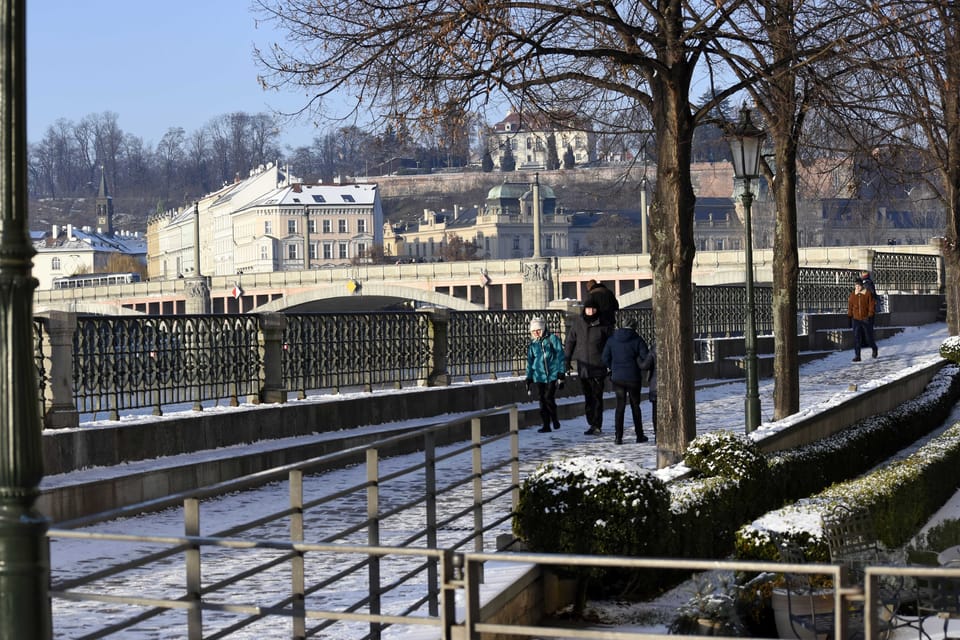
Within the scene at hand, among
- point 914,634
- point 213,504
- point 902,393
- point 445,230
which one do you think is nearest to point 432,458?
point 914,634

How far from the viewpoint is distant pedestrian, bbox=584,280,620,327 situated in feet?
63.9

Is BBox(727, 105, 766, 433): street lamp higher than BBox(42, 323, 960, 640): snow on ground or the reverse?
higher

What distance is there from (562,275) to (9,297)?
206 feet

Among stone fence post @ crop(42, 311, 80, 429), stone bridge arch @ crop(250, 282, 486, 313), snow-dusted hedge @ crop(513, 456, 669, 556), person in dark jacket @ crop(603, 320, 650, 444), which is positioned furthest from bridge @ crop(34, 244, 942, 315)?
snow-dusted hedge @ crop(513, 456, 669, 556)

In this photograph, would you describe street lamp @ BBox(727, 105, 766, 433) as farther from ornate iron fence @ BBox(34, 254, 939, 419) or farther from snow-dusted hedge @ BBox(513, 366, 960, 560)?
ornate iron fence @ BBox(34, 254, 939, 419)

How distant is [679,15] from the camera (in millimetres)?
14664

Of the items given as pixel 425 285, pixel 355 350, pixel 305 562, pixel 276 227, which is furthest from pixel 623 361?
pixel 276 227

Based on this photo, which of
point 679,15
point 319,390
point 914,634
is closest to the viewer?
point 914,634

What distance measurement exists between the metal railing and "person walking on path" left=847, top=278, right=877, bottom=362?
16207mm

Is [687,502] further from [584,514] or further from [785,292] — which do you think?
[785,292]

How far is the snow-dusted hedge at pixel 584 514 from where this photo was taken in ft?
32.9

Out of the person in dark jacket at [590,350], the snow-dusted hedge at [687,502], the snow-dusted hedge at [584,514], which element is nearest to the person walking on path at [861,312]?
the person in dark jacket at [590,350]

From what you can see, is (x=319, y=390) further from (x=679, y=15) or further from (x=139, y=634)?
(x=139, y=634)

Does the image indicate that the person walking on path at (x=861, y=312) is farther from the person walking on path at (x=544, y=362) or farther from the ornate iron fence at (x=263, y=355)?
the person walking on path at (x=544, y=362)
